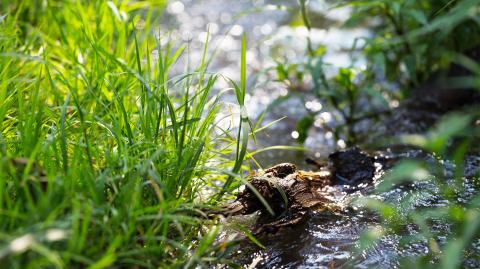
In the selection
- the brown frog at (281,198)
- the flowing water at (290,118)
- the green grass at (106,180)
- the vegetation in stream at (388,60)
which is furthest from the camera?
the vegetation in stream at (388,60)

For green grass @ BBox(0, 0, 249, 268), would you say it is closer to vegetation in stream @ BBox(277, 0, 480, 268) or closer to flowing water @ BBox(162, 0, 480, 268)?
flowing water @ BBox(162, 0, 480, 268)

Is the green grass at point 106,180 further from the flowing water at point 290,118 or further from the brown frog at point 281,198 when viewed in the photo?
the flowing water at point 290,118

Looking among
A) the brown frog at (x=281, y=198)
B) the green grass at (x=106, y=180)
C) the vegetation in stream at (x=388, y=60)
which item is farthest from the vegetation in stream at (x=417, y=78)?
the green grass at (x=106, y=180)

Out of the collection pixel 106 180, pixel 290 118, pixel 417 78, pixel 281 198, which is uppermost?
pixel 106 180

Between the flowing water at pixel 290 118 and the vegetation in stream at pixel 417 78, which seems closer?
the flowing water at pixel 290 118

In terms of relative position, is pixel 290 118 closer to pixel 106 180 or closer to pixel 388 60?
pixel 388 60

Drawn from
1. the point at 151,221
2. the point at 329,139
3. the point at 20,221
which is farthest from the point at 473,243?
the point at 329,139

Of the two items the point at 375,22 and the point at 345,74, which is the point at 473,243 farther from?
the point at 375,22

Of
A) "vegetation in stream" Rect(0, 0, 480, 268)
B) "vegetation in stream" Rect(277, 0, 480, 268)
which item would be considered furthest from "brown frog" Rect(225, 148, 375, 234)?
"vegetation in stream" Rect(277, 0, 480, 268)

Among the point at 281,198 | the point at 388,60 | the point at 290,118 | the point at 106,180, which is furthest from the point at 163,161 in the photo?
the point at 388,60
